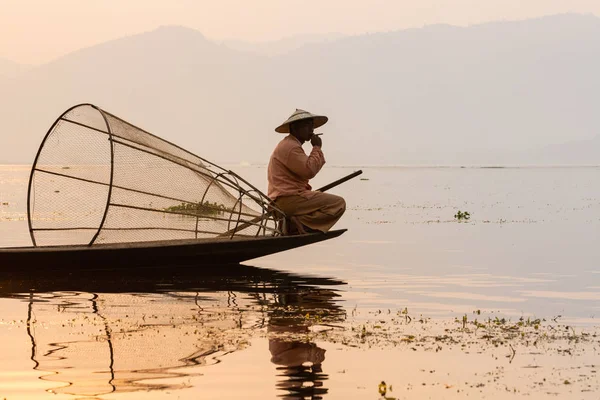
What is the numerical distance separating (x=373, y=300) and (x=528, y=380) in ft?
16.0

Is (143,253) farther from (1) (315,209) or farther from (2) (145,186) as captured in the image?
(1) (315,209)

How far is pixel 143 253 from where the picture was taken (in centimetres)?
1491

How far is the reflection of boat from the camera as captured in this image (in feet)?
48.9

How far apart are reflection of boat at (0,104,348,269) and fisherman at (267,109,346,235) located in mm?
164

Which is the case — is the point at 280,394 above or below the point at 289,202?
below

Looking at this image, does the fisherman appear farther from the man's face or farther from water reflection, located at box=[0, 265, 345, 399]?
water reflection, located at box=[0, 265, 345, 399]

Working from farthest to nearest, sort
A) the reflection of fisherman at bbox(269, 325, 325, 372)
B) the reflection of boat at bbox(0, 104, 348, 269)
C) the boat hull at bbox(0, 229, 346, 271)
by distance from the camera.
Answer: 1. the reflection of boat at bbox(0, 104, 348, 269)
2. the boat hull at bbox(0, 229, 346, 271)
3. the reflection of fisherman at bbox(269, 325, 325, 372)

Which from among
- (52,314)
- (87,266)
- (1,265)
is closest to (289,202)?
(87,266)

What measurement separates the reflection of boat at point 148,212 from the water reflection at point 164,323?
0.97 ft

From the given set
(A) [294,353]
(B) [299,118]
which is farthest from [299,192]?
(A) [294,353]

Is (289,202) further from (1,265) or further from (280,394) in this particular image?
(280,394)

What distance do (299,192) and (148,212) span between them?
2.15 meters

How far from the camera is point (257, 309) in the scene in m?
11.9

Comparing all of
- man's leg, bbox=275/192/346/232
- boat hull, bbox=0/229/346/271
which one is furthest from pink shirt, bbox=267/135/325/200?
boat hull, bbox=0/229/346/271
